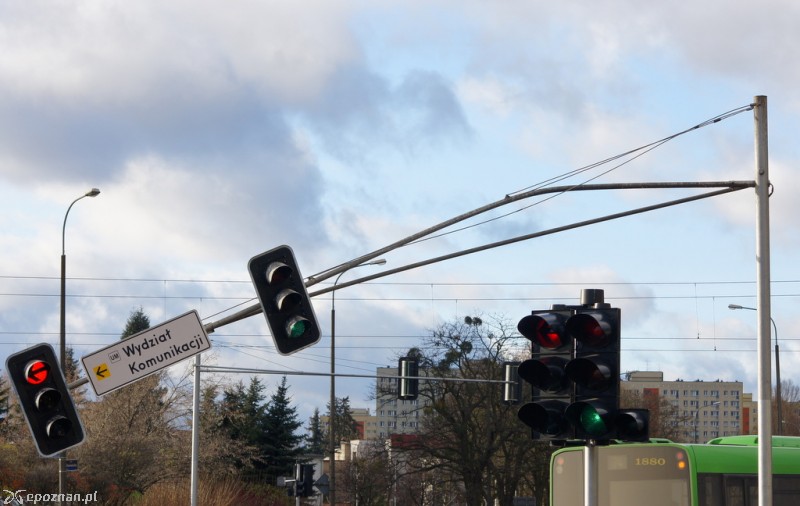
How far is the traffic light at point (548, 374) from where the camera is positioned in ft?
34.7

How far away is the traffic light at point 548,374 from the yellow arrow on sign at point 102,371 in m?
4.41

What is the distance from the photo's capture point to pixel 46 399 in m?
13.2

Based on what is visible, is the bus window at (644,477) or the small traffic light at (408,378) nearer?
the bus window at (644,477)

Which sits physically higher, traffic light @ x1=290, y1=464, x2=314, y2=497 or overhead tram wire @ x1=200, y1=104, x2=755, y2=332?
overhead tram wire @ x1=200, y1=104, x2=755, y2=332

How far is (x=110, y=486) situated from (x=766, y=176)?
36.4m

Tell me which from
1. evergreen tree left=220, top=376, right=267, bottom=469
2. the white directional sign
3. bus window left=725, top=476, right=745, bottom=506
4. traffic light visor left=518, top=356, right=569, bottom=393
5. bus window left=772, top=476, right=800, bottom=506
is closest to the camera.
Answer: traffic light visor left=518, top=356, right=569, bottom=393

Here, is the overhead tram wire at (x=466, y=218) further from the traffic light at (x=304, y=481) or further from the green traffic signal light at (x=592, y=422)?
the traffic light at (x=304, y=481)

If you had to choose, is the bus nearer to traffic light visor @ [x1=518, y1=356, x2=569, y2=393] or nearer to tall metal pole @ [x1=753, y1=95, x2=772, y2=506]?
tall metal pole @ [x1=753, y1=95, x2=772, y2=506]

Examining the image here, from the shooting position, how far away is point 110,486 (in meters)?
45.5

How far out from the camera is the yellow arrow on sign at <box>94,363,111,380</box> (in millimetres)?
12477

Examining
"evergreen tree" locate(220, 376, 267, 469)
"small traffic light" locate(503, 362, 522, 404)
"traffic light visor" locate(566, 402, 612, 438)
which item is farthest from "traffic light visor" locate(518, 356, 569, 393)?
"evergreen tree" locate(220, 376, 267, 469)

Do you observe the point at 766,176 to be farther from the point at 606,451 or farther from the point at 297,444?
the point at 297,444

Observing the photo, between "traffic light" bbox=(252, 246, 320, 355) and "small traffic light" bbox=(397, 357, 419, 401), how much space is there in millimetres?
19850

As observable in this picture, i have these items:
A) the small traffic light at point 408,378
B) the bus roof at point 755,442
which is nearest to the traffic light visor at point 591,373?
the bus roof at point 755,442
